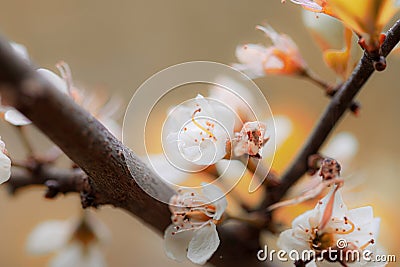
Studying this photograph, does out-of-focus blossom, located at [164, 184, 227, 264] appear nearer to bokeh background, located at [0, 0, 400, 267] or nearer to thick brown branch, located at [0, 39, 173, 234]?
thick brown branch, located at [0, 39, 173, 234]

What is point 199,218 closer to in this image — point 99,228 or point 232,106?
point 232,106

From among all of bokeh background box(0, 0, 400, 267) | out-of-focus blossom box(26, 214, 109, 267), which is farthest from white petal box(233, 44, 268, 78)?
bokeh background box(0, 0, 400, 267)

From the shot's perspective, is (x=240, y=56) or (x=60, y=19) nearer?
(x=240, y=56)

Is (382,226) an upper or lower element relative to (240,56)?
lower

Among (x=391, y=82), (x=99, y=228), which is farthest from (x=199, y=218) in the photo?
(x=391, y=82)

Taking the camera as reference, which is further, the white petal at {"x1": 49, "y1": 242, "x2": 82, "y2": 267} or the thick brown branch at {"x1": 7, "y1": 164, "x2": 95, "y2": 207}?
the white petal at {"x1": 49, "y1": 242, "x2": 82, "y2": 267}

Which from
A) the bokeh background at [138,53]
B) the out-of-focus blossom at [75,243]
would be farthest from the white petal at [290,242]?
the bokeh background at [138,53]

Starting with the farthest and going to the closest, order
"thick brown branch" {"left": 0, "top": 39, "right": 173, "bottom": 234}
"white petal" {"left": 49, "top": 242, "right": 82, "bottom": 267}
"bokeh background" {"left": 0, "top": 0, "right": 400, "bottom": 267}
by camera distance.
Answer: "bokeh background" {"left": 0, "top": 0, "right": 400, "bottom": 267} < "white petal" {"left": 49, "top": 242, "right": 82, "bottom": 267} < "thick brown branch" {"left": 0, "top": 39, "right": 173, "bottom": 234}
